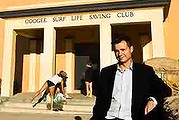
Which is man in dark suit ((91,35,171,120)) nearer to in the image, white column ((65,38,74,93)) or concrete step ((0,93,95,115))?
concrete step ((0,93,95,115))

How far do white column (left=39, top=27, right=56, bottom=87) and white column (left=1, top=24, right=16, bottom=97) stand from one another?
1646 mm

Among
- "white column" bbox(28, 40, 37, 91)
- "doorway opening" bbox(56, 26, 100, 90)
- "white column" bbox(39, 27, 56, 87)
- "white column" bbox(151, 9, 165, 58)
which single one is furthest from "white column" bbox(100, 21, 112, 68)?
"white column" bbox(28, 40, 37, 91)

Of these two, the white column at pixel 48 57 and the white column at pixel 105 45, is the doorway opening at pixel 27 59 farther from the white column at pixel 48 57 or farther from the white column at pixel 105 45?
the white column at pixel 105 45

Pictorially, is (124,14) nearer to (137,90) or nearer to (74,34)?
(74,34)

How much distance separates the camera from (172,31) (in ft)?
47.8

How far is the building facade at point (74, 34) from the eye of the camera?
1262 cm

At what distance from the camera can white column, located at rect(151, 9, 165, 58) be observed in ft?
39.8

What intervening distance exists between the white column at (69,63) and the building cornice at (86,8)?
8.62 feet

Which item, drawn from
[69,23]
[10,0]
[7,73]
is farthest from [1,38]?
[69,23]

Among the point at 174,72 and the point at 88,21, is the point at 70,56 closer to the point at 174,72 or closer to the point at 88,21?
the point at 88,21

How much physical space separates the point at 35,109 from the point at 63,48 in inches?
217

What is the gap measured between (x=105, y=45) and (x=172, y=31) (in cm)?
397

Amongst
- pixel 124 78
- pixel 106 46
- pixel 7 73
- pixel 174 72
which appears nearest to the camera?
pixel 124 78

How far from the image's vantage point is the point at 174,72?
20.3 feet
